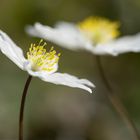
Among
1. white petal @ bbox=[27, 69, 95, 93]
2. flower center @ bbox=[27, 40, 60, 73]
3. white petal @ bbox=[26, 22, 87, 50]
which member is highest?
white petal @ bbox=[26, 22, 87, 50]

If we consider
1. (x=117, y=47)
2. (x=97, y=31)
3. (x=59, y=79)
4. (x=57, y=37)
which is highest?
(x=97, y=31)

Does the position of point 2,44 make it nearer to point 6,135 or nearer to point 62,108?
point 6,135

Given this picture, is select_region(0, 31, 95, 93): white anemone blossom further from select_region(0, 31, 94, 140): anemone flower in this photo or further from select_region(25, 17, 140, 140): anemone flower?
select_region(25, 17, 140, 140): anemone flower

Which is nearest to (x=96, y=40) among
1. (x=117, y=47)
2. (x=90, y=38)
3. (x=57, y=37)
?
(x=90, y=38)

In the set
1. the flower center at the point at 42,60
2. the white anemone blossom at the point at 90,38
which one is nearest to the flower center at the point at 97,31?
the white anemone blossom at the point at 90,38

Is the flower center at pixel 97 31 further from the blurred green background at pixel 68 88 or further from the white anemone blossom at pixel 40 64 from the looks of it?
the white anemone blossom at pixel 40 64

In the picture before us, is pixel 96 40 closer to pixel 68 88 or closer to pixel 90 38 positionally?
pixel 90 38

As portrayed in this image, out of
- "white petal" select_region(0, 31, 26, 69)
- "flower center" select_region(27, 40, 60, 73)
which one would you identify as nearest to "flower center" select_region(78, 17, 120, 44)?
"flower center" select_region(27, 40, 60, 73)

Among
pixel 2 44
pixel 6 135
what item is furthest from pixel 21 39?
pixel 2 44
